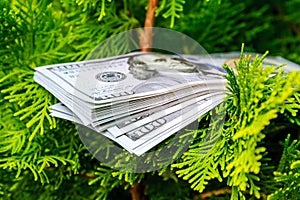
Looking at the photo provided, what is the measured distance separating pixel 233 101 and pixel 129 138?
0.65ft

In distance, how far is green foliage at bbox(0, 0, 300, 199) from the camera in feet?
2.53

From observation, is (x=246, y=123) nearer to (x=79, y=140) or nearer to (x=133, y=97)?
(x=133, y=97)

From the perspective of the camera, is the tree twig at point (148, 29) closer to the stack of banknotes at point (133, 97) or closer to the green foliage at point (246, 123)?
the stack of banknotes at point (133, 97)

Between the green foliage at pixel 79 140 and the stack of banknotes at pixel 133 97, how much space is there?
0.04 metres

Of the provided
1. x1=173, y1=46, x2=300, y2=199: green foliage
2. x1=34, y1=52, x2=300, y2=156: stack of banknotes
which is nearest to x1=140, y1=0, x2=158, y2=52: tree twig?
x1=34, y1=52, x2=300, y2=156: stack of banknotes

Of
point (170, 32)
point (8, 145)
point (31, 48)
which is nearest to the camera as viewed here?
point (8, 145)

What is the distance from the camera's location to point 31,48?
1.08 metres

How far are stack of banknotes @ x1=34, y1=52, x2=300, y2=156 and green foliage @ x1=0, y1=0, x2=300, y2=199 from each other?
4 cm

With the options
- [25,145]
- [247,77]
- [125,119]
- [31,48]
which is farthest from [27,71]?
[247,77]

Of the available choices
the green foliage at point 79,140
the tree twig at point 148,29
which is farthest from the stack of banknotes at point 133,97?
the tree twig at point 148,29

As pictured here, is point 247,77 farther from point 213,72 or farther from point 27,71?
point 27,71

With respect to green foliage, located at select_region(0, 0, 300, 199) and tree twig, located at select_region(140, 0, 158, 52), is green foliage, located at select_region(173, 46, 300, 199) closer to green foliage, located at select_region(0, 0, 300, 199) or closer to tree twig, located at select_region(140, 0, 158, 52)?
green foliage, located at select_region(0, 0, 300, 199)

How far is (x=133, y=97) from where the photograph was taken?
2.83 ft

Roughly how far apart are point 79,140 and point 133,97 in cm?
25
